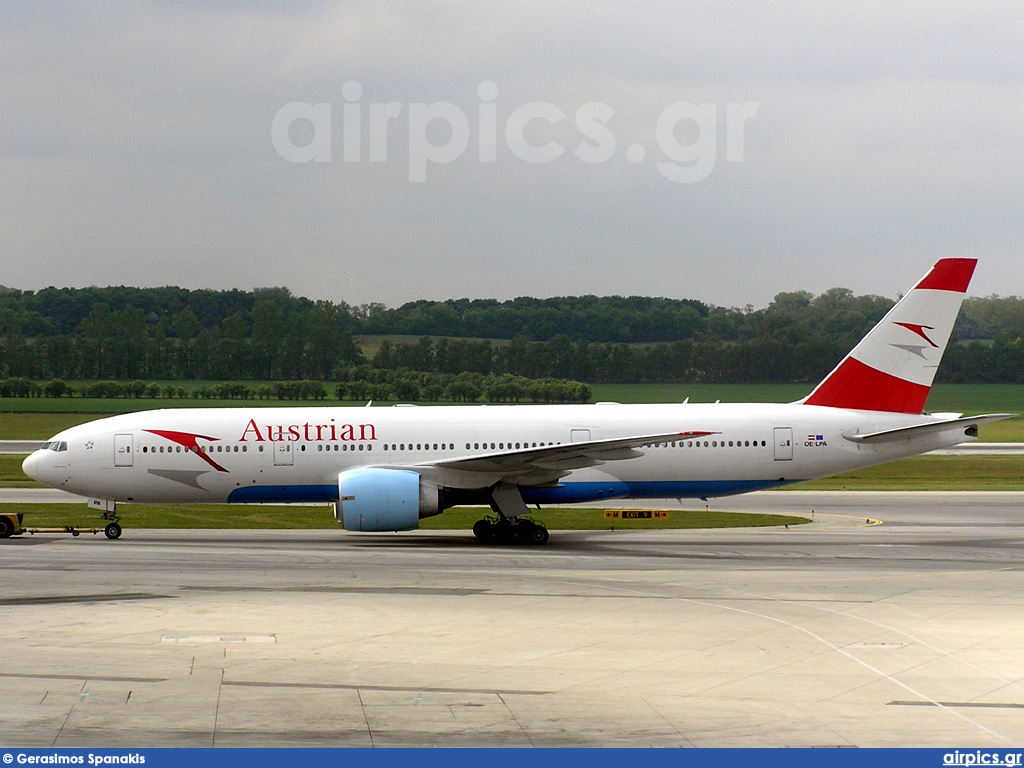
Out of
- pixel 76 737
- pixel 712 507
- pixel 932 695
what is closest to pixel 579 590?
pixel 932 695

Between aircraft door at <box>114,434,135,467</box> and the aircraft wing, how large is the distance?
858cm

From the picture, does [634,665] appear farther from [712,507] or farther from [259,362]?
[259,362]

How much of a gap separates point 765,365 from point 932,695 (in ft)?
277

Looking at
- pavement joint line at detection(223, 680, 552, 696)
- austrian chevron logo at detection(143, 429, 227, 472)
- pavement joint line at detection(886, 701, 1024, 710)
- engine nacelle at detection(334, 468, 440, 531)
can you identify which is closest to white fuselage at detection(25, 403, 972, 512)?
austrian chevron logo at detection(143, 429, 227, 472)

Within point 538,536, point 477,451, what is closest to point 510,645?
point 538,536

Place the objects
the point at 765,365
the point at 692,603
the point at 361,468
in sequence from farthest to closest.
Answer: the point at 765,365, the point at 361,468, the point at 692,603

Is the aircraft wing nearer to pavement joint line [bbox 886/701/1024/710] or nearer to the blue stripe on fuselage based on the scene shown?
the blue stripe on fuselage

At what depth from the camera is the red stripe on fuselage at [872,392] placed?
3372 centimetres

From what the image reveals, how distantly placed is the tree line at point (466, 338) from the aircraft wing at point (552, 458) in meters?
63.4

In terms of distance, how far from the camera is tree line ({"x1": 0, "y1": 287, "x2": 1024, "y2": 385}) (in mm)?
97750

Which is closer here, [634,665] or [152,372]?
[634,665]

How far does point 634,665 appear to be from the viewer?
1559cm

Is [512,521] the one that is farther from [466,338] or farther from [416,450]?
[466,338]

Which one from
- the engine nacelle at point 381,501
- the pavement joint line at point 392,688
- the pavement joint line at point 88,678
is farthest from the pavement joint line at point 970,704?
the engine nacelle at point 381,501
